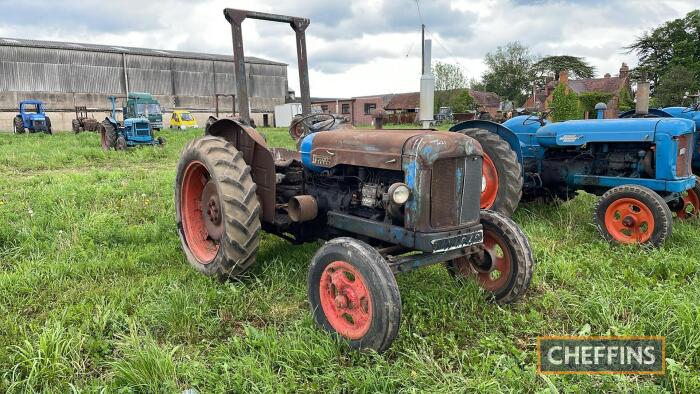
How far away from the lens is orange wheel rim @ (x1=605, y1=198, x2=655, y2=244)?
15.1ft

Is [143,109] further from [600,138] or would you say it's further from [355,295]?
[355,295]

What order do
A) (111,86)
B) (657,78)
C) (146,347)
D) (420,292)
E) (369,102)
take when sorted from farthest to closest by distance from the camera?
(369,102)
(657,78)
(111,86)
(420,292)
(146,347)

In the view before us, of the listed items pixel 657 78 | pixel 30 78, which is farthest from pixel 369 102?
pixel 30 78

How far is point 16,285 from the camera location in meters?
3.51

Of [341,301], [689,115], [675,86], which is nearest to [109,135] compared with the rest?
[341,301]

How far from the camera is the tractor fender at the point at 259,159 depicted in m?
3.66

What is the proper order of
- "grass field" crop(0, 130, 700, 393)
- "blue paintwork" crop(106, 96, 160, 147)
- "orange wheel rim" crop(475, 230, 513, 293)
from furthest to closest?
"blue paintwork" crop(106, 96, 160, 147) < "orange wheel rim" crop(475, 230, 513, 293) < "grass field" crop(0, 130, 700, 393)

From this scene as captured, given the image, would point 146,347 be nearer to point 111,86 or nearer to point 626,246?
point 626,246

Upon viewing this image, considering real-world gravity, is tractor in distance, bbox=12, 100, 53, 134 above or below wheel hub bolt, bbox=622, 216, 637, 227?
above

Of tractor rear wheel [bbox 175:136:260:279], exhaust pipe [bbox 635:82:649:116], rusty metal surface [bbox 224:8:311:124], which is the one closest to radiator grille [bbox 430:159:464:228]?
tractor rear wheel [bbox 175:136:260:279]

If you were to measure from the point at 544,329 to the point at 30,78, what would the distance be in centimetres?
3680

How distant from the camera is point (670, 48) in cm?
3891

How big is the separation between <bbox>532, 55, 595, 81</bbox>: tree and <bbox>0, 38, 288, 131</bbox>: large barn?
98.9 ft

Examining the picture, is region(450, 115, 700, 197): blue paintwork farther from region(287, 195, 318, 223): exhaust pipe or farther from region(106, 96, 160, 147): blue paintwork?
region(106, 96, 160, 147): blue paintwork
